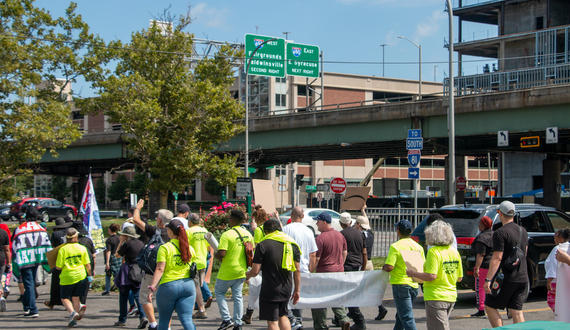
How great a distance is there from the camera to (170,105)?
2825 cm

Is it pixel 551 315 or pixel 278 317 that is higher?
pixel 278 317

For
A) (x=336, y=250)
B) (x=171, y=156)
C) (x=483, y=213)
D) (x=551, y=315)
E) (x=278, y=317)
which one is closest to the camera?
(x=278, y=317)

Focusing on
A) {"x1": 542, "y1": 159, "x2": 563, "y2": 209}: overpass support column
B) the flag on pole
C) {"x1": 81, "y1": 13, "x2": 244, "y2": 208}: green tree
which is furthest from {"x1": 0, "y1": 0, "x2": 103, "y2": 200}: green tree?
{"x1": 542, "y1": 159, "x2": 563, "y2": 209}: overpass support column

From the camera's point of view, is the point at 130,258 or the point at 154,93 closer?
the point at 130,258

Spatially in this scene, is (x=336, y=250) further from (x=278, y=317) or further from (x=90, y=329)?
(x=90, y=329)

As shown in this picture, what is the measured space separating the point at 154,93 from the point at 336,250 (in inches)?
804

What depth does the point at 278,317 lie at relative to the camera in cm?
634

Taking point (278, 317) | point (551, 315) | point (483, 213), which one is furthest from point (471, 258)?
point (278, 317)

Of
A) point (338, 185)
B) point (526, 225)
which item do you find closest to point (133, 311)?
point (526, 225)

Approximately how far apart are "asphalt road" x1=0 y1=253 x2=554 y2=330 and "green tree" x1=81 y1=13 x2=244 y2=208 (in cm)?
1612

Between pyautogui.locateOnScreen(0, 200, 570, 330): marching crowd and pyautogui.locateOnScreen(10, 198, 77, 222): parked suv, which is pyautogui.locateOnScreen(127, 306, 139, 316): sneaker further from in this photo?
pyautogui.locateOnScreen(10, 198, 77, 222): parked suv

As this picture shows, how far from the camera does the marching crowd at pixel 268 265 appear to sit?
6.25 meters

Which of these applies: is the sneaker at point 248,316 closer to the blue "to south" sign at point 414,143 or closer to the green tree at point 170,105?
the blue "to south" sign at point 414,143

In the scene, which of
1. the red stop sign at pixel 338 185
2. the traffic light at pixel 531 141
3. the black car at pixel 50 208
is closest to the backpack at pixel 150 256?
the red stop sign at pixel 338 185
